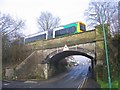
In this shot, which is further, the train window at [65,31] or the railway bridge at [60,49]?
the train window at [65,31]

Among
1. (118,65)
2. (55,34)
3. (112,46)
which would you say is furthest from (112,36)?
(55,34)

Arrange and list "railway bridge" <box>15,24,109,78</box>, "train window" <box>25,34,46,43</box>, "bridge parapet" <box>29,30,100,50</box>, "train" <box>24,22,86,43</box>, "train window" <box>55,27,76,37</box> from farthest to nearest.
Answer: "train window" <box>25,34,46,43</box>
"train window" <box>55,27,76,37</box>
"train" <box>24,22,86,43</box>
"bridge parapet" <box>29,30,100,50</box>
"railway bridge" <box>15,24,109,78</box>

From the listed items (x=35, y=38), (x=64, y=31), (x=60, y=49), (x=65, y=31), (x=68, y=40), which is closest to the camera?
(x=68, y=40)

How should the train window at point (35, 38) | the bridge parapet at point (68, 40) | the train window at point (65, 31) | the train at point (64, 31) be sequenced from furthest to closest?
the train window at point (35, 38) < the train window at point (65, 31) < the train at point (64, 31) < the bridge parapet at point (68, 40)

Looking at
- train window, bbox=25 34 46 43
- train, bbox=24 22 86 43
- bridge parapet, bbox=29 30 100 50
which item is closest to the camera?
bridge parapet, bbox=29 30 100 50

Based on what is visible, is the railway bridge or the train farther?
the train

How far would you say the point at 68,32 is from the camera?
3412 centimetres

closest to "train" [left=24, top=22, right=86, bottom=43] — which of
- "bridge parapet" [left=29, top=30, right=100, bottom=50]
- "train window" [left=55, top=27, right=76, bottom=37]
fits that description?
"train window" [left=55, top=27, right=76, bottom=37]

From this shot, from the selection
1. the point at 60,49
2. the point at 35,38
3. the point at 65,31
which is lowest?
the point at 60,49

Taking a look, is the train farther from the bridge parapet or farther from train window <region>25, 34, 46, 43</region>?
the bridge parapet

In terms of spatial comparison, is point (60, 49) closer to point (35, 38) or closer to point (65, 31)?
point (65, 31)

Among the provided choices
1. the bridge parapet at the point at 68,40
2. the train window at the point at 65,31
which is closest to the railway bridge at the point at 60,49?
the bridge parapet at the point at 68,40

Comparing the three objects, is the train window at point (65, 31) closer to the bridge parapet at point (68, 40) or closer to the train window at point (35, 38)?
the bridge parapet at point (68, 40)

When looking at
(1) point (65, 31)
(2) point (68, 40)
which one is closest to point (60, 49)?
(2) point (68, 40)
